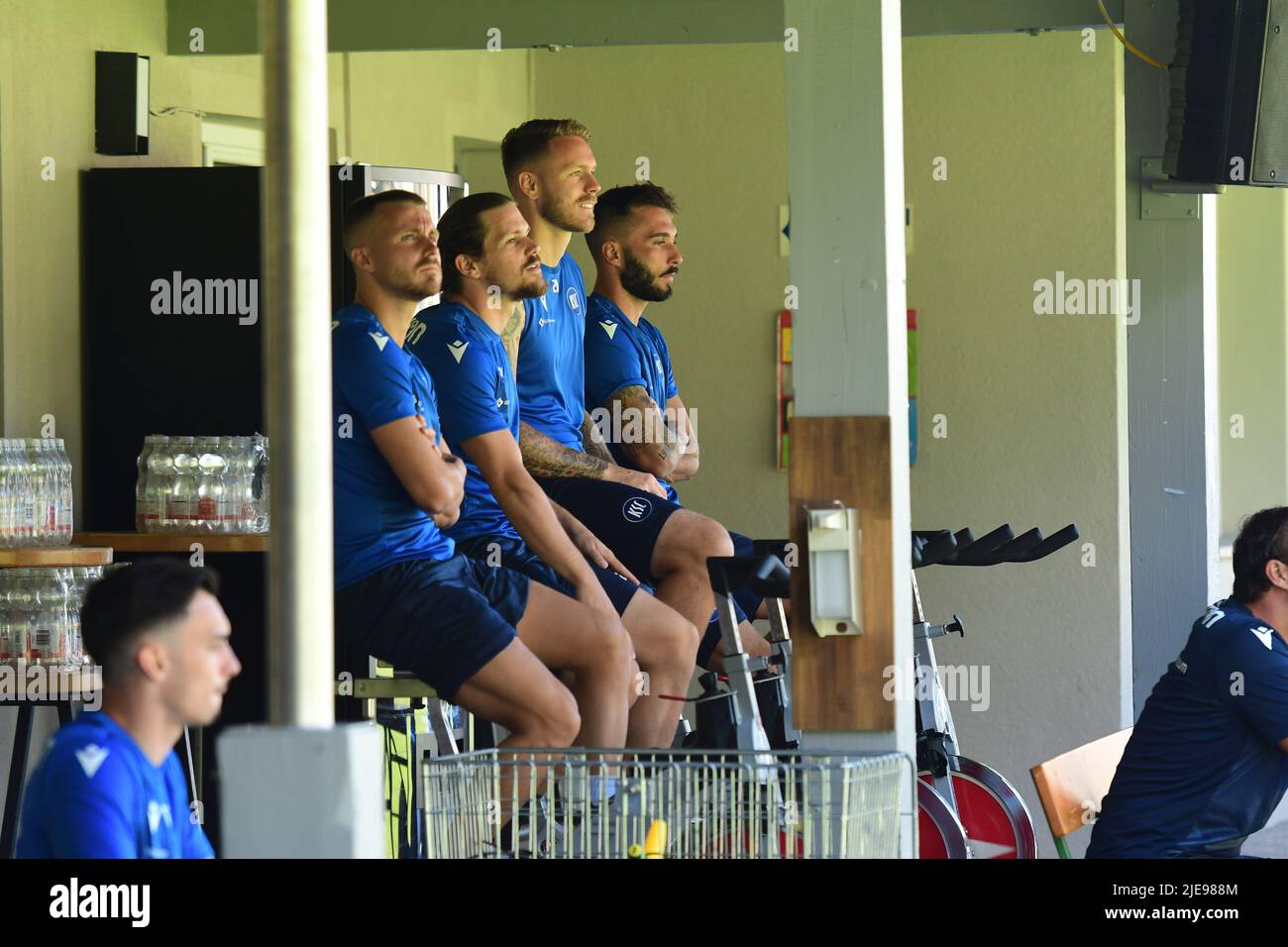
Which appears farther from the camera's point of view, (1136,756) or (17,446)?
(17,446)

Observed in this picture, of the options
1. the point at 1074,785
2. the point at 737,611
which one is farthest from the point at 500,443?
the point at 1074,785

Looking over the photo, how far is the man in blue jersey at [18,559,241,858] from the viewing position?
2408mm

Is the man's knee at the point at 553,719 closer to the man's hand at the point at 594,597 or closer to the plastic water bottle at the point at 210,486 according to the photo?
the man's hand at the point at 594,597

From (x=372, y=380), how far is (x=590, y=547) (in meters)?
0.79

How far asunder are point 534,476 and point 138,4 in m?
2.48

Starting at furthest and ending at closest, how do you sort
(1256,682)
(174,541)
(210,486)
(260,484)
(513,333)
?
1. (260,484)
2. (210,486)
3. (174,541)
4. (513,333)
5. (1256,682)

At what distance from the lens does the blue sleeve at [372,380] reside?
383 centimetres

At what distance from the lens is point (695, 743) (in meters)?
4.85

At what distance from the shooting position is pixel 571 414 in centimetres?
482

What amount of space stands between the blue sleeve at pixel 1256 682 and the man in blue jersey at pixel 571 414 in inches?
44.6

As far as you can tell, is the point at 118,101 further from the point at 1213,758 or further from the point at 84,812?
the point at 84,812

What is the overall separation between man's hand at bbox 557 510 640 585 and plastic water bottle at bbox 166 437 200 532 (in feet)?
4.88
